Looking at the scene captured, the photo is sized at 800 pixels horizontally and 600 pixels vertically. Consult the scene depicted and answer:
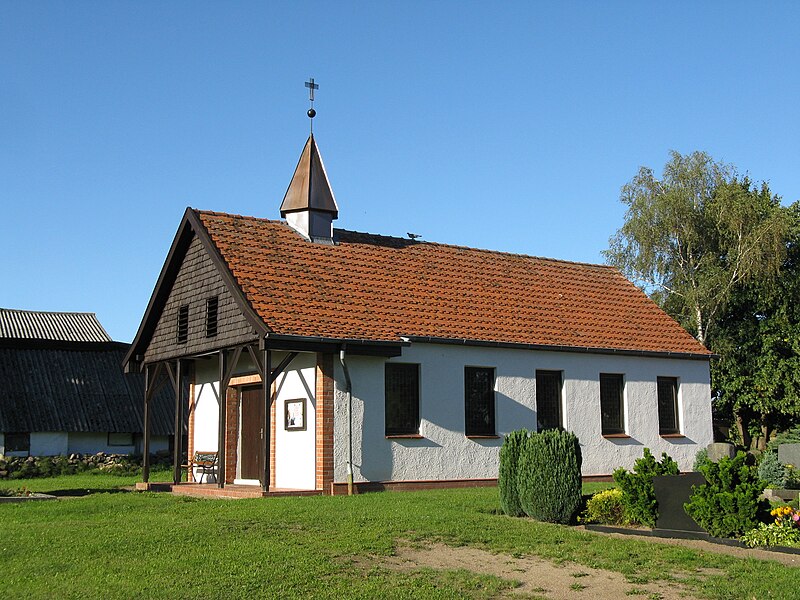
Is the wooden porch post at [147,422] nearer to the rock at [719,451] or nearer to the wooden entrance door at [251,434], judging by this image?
the wooden entrance door at [251,434]

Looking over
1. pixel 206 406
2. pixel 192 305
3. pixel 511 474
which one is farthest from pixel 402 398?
pixel 206 406

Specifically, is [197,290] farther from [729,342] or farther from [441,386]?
[729,342]

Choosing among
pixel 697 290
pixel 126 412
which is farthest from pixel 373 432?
pixel 697 290

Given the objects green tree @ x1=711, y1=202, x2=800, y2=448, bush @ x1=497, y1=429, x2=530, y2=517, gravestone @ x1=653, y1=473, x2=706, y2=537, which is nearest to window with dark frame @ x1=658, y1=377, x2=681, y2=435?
green tree @ x1=711, y1=202, x2=800, y2=448

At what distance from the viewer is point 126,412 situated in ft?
104

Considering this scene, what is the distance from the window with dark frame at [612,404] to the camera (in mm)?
23406

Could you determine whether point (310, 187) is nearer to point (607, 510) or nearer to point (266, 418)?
point (266, 418)

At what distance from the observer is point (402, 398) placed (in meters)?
20.0

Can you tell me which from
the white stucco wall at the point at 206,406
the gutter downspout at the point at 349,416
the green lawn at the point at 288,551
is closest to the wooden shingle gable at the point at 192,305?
the white stucco wall at the point at 206,406

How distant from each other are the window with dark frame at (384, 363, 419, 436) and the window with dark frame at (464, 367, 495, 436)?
1.39 m

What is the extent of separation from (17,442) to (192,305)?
36.8ft

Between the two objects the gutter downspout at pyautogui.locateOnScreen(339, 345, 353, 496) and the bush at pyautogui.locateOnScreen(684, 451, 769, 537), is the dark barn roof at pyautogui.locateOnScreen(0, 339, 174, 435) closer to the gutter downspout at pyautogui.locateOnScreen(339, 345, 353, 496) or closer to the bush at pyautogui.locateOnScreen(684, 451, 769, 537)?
the gutter downspout at pyautogui.locateOnScreen(339, 345, 353, 496)

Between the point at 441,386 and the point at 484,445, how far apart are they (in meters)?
1.77

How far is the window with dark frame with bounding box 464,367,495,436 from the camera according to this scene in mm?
20969
